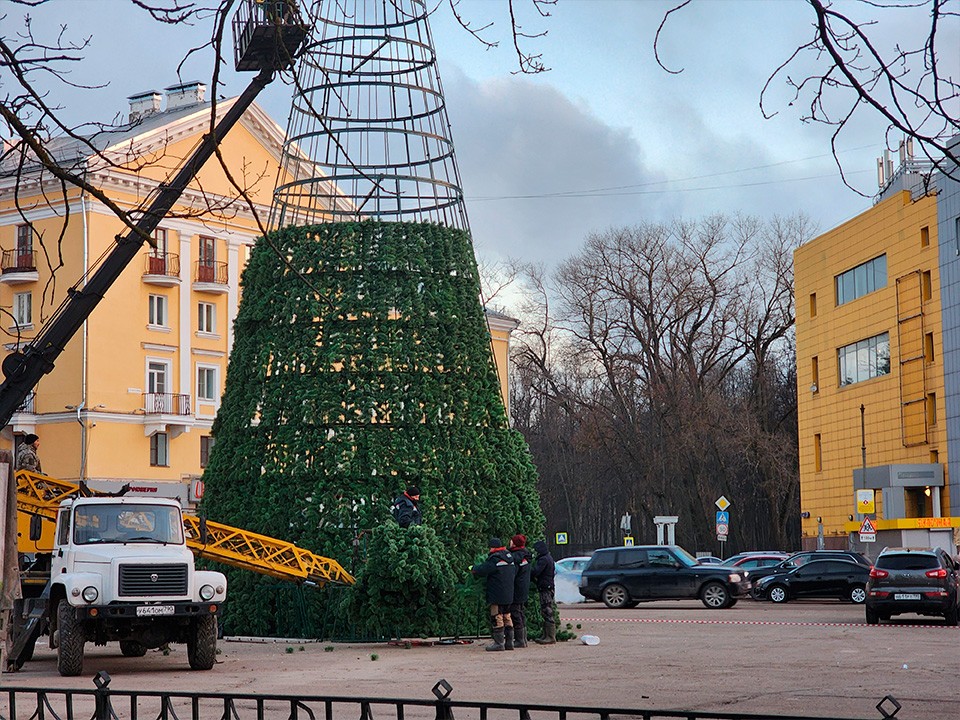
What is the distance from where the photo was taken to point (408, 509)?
2127 cm

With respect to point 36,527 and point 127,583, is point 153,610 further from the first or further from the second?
point 36,527

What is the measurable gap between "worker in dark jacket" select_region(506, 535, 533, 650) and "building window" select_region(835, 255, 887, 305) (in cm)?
4135

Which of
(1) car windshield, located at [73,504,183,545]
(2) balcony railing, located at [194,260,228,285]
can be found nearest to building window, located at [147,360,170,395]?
(2) balcony railing, located at [194,260,228,285]

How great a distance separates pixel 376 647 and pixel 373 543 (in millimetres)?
1597

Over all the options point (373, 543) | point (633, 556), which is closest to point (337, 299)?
point (373, 543)

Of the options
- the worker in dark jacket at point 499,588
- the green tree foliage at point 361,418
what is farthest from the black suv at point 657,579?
the worker in dark jacket at point 499,588

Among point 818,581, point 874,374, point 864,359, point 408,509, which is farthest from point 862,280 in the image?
point 408,509

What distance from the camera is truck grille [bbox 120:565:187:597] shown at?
17.9 metres

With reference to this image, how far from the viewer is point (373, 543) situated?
69.1 feet

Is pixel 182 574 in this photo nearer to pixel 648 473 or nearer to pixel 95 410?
pixel 95 410

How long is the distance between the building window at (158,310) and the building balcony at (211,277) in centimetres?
155

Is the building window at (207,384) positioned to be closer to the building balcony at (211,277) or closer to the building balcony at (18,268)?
the building balcony at (211,277)

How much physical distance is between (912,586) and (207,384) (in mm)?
36591

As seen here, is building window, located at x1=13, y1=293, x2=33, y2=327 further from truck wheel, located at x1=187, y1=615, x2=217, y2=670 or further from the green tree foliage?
truck wheel, located at x1=187, y1=615, x2=217, y2=670
